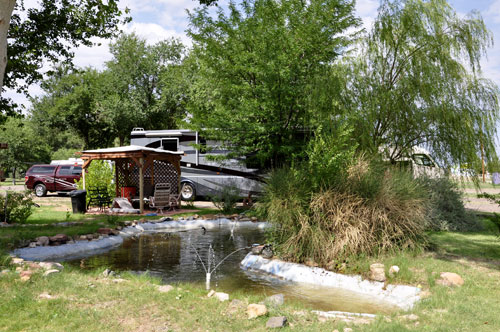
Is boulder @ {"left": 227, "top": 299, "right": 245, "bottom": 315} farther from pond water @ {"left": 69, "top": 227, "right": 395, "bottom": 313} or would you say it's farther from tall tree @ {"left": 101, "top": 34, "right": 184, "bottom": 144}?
tall tree @ {"left": 101, "top": 34, "right": 184, "bottom": 144}

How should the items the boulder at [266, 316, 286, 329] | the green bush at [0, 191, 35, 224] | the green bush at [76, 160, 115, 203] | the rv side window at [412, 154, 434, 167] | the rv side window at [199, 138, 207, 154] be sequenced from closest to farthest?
the boulder at [266, 316, 286, 329] → the green bush at [0, 191, 35, 224] → the rv side window at [412, 154, 434, 167] → the rv side window at [199, 138, 207, 154] → the green bush at [76, 160, 115, 203]

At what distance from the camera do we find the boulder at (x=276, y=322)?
3832 mm

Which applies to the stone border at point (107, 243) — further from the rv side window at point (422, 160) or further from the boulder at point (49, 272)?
the rv side window at point (422, 160)

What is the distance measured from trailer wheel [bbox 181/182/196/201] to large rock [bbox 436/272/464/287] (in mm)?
13171

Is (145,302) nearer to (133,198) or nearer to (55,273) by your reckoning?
(55,273)

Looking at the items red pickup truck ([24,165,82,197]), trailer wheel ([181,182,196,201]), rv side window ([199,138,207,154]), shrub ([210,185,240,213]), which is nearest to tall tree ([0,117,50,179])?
red pickup truck ([24,165,82,197])

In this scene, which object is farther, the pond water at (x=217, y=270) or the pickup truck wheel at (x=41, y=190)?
the pickup truck wheel at (x=41, y=190)

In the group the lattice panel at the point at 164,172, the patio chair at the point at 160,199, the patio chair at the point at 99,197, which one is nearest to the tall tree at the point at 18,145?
the lattice panel at the point at 164,172

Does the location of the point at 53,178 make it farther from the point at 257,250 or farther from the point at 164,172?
the point at 257,250

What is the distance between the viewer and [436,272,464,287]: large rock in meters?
5.39

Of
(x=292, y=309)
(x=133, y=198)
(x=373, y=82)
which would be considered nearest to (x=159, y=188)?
(x=133, y=198)

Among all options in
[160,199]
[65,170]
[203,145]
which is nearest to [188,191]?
[203,145]

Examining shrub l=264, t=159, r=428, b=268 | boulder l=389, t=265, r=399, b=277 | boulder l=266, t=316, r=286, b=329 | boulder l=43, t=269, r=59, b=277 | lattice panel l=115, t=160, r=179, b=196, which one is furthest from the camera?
lattice panel l=115, t=160, r=179, b=196

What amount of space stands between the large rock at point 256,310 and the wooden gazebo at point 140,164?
998 cm
